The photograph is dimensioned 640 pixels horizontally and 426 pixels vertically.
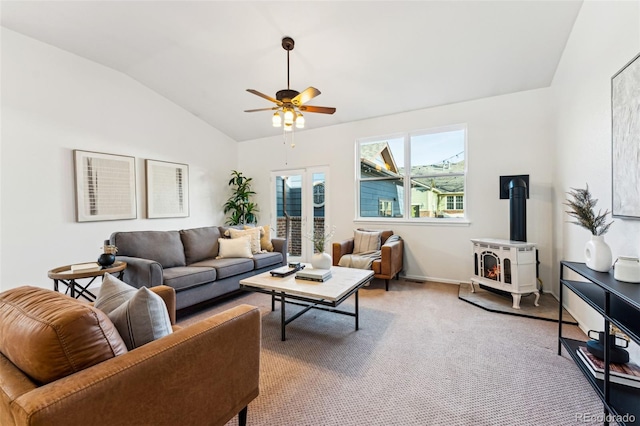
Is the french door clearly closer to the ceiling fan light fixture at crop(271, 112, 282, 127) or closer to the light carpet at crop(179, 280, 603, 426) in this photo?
the ceiling fan light fixture at crop(271, 112, 282, 127)

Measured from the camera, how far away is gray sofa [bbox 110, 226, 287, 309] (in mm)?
2814

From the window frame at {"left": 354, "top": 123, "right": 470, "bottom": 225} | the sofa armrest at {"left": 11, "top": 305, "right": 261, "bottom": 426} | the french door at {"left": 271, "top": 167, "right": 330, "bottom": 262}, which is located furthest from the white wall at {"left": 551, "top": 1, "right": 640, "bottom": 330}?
the french door at {"left": 271, "top": 167, "right": 330, "bottom": 262}

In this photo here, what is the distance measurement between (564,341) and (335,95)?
12.8 feet

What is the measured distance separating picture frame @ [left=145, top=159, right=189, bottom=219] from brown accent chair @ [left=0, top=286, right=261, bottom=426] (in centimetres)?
401

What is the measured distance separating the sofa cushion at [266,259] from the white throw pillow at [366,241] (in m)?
1.27

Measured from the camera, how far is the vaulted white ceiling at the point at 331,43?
2.83m

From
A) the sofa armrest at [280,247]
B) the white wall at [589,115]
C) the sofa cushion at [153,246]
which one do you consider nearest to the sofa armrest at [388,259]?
the sofa armrest at [280,247]

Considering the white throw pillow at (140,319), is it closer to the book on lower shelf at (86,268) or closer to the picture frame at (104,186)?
the book on lower shelf at (86,268)

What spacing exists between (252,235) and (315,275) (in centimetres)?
189

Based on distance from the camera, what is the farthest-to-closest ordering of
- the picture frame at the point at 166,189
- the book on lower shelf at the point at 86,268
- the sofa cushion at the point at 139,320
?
the picture frame at the point at 166,189, the book on lower shelf at the point at 86,268, the sofa cushion at the point at 139,320

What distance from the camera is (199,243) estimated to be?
12.3 ft

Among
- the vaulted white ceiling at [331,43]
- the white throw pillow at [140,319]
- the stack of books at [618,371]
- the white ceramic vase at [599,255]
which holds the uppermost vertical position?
the vaulted white ceiling at [331,43]

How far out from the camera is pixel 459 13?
276 cm

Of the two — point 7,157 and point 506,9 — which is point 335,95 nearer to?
point 506,9
